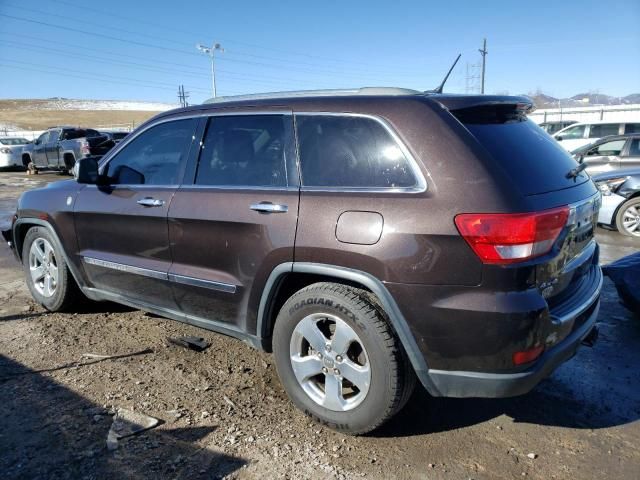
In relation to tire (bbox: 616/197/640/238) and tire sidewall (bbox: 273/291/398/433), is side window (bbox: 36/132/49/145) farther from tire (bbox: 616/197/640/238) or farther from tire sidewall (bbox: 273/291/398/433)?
tire sidewall (bbox: 273/291/398/433)

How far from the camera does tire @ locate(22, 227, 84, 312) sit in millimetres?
4348

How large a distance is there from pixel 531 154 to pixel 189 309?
2.34 metres

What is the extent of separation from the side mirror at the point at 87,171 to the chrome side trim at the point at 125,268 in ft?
2.02

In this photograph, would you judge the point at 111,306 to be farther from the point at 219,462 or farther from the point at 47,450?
the point at 219,462

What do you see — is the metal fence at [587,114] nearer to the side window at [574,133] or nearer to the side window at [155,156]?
the side window at [574,133]

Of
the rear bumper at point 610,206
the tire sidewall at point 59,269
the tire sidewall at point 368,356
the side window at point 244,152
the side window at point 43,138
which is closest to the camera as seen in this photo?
the tire sidewall at point 368,356

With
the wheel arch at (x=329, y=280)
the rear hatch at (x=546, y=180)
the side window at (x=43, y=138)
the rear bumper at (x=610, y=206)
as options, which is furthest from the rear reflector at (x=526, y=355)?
the side window at (x=43, y=138)

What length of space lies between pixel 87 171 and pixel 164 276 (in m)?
1.14

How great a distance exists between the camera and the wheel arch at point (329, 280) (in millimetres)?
2436

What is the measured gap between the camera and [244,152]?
321 cm

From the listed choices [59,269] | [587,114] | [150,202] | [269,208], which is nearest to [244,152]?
[269,208]

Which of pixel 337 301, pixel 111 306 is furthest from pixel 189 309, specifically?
pixel 111 306

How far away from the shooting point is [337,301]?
260 centimetres

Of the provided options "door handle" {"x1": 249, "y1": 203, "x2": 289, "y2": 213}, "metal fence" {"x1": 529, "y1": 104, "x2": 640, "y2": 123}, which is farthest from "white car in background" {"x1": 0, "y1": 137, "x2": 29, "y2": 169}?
"metal fence" {"x1": 529, "y1": 104, "x2": 640, "y2": 123}
